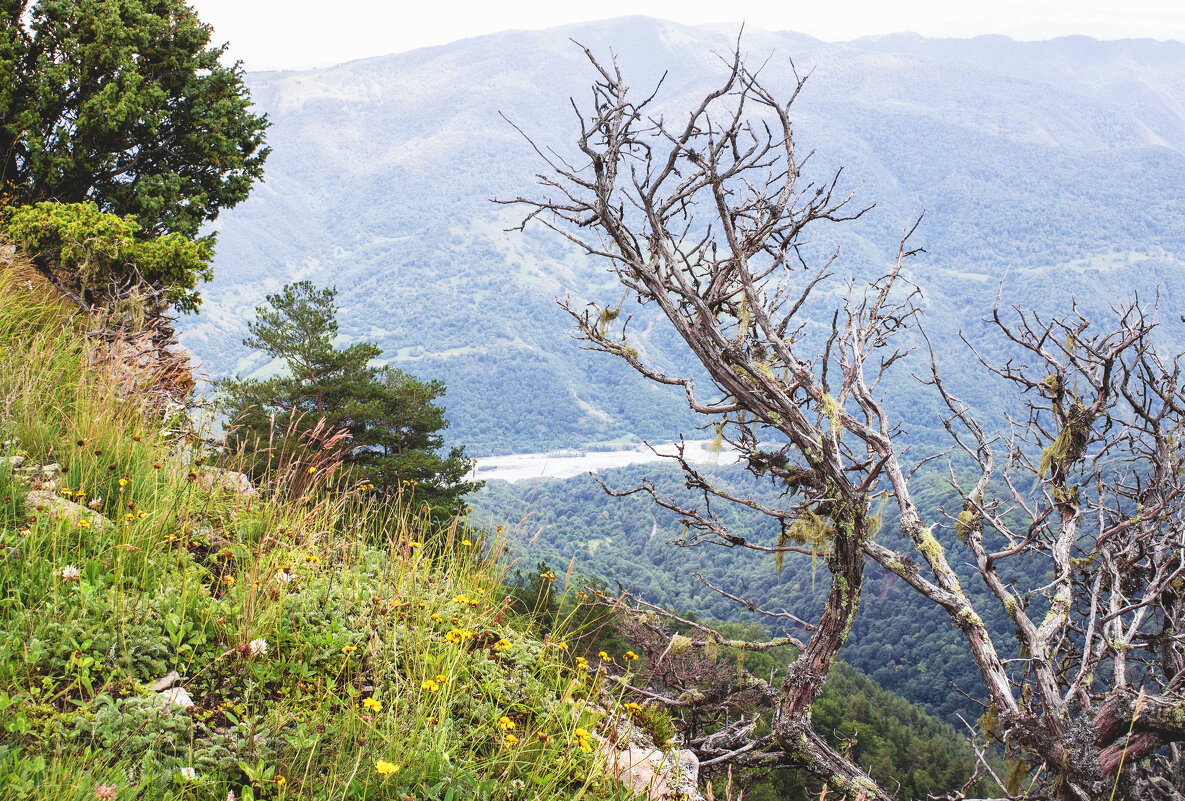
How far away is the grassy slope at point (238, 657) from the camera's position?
5.97 ft

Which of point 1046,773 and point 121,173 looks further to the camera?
point 121,173

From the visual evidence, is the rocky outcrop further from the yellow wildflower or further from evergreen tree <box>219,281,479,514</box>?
evergreen tree <box>219,281,479,514</box>

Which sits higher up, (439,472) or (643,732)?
(643,732)

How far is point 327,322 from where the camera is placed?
Result: 2048 centimetres

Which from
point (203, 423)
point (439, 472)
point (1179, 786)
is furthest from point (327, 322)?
point (1179, 786)

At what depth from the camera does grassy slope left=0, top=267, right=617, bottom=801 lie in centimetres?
182

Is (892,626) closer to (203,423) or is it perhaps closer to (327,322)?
(327,322)

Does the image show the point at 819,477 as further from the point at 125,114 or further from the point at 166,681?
the point at 125,114

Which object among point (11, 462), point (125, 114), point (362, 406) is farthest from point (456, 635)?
point (362, 406)

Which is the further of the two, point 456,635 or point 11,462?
point 11,462

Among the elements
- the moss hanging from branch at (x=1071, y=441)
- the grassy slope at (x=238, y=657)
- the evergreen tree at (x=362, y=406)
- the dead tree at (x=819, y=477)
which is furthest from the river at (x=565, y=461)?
the grassy slope at (x=238, y=657)

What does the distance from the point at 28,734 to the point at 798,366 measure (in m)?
3.50

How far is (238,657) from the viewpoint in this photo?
2.28 meters

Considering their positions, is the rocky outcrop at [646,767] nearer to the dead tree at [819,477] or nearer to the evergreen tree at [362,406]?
the dead tree at [819,477]
